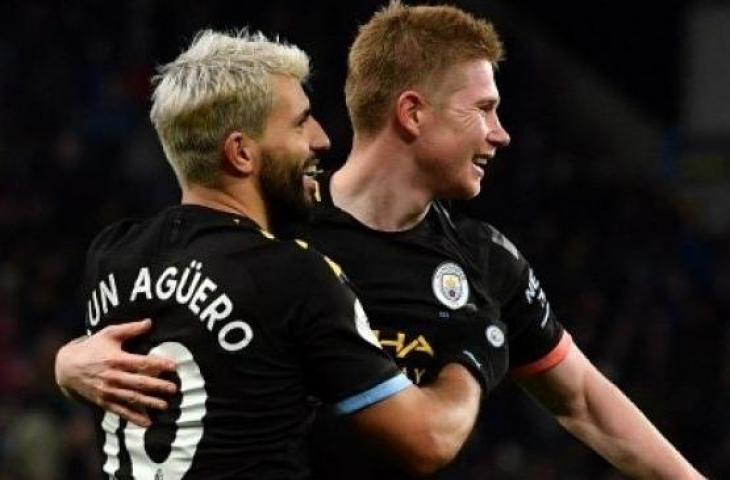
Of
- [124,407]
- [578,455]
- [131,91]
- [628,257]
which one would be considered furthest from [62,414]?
[124,407]

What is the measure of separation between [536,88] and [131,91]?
4279 millimetres

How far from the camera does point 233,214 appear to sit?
3141 mm

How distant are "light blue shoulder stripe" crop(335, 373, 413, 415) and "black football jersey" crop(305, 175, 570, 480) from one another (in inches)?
11.9

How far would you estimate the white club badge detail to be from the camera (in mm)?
3533

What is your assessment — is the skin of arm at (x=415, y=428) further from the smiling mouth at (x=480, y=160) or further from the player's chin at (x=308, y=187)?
the smiling mouth at (x=480, y=160)

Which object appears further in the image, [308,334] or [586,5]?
[586,5]

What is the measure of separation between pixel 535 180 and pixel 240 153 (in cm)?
1074

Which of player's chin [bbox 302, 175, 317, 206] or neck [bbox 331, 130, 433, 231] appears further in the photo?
neck [bbox 331, 130, 433, 231]

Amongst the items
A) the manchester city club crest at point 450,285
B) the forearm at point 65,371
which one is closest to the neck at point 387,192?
the manchester city club crest at point 450,285

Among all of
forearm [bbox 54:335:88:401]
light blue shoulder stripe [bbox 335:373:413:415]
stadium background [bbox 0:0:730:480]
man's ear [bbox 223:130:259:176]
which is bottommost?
stadium background [bbox 0:0:730:480]

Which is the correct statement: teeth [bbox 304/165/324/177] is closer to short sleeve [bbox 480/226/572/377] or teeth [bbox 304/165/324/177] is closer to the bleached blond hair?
the bleached blond hair

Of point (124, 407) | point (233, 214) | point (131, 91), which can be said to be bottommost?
point (131, 91)

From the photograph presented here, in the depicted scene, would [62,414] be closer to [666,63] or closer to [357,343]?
[357,343]

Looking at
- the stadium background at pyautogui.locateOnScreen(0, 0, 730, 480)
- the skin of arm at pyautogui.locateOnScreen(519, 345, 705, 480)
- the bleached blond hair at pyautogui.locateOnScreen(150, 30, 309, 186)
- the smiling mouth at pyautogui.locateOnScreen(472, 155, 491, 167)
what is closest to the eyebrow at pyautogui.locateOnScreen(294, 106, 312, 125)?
the bleached blond hair at pyautogui.locateOnScreen(150, 30, 309, 186)
